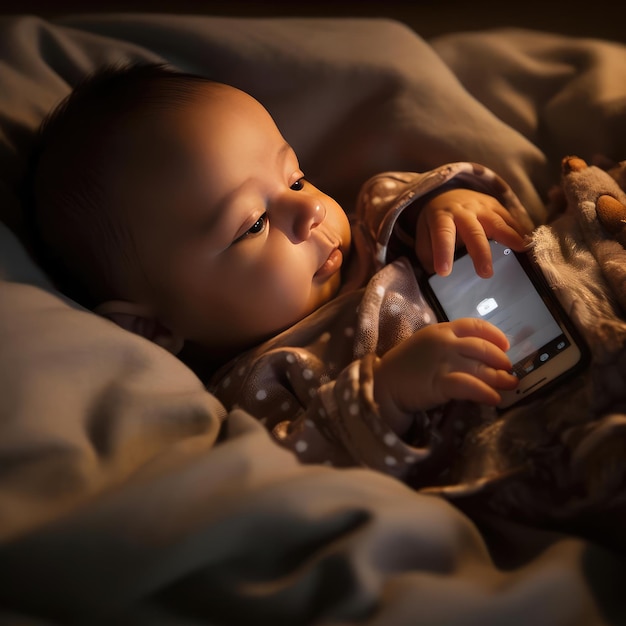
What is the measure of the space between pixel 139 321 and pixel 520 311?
1.58ft

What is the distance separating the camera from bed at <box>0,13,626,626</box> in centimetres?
50

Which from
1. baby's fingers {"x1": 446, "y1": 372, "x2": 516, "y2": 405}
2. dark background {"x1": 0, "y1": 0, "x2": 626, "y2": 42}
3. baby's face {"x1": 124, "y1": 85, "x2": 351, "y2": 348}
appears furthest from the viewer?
dark background {"x1": 0, "y1": 0, "x2": 626, "y2": 42}

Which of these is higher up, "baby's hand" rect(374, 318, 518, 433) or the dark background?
the dark background

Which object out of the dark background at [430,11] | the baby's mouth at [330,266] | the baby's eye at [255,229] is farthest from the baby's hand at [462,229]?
the dark background at [430,11]

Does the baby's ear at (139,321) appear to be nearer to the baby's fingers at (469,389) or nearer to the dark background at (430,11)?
the baby's fingers at (469,389)

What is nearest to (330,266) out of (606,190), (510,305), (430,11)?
(510,305)

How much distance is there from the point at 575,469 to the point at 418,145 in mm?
542

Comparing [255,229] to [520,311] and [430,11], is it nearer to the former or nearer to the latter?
[520,311]

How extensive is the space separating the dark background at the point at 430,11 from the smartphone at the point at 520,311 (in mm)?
627

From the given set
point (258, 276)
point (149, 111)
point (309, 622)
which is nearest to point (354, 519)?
point (309, 622)

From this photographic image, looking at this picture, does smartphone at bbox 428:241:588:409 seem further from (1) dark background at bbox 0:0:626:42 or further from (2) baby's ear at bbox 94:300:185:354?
(1) dark background at bbox 0:0:626:42

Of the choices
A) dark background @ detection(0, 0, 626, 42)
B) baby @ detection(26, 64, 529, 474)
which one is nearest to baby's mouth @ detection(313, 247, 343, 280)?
baby @ detection(26, 64, 529, 474)

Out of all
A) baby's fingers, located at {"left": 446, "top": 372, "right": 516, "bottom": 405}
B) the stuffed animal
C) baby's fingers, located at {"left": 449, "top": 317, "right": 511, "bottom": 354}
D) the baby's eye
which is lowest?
baby's fingers, located at {"left": 446, "top": 372, "right": 516, "bottom": 405}

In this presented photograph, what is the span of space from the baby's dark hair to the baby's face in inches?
1.2
